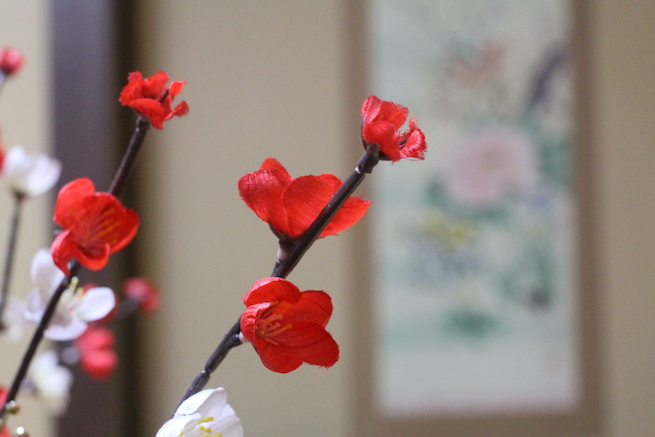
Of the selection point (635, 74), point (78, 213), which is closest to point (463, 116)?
point (635, 74)

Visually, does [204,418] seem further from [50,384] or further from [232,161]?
[232,161]

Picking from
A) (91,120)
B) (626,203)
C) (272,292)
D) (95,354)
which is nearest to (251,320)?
(272,292)

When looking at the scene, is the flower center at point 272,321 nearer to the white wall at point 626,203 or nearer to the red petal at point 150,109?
the red petal at point 150,109

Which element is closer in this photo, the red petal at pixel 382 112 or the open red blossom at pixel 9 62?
the red petal at pixel 382 112

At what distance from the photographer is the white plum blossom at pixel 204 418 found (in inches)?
7.8

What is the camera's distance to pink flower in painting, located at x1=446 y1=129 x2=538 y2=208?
128 centimetres

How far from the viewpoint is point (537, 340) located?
128 centimetres

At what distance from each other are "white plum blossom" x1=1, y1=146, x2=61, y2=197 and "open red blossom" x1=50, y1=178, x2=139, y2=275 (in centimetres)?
13

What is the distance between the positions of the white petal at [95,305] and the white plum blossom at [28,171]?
0.10 meters

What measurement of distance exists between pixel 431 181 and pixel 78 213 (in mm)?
1108

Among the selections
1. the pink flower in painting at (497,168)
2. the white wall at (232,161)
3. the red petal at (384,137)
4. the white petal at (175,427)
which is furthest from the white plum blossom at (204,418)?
the pink flower in painting at (497,168)

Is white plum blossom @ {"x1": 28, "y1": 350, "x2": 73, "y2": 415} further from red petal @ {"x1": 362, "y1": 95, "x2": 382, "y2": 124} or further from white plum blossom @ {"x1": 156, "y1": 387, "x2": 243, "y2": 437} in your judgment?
red petal @ {"x1": 362, "y1": 95, "x2": 382, "y2": 124}

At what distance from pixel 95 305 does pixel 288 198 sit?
15 cm

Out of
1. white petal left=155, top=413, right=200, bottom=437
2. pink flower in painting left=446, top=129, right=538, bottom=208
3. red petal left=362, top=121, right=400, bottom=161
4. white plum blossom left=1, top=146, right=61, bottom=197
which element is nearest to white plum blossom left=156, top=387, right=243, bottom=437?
white petal left=155, top=413, right=200, bottom=437
